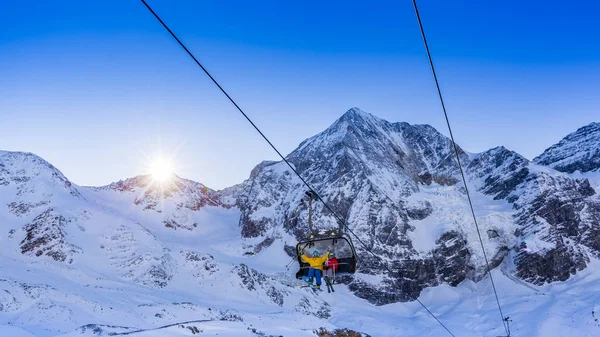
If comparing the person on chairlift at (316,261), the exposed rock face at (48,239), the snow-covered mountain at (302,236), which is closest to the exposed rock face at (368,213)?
the exposed rock face at (48,239)

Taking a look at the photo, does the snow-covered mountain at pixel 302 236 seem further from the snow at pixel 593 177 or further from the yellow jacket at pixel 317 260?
the yellow jacket at pixel 317 260

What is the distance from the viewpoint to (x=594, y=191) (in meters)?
116

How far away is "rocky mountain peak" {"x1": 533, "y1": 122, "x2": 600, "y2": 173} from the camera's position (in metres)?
143

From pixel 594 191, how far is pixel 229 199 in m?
139

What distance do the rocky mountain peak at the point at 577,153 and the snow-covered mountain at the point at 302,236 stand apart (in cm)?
79

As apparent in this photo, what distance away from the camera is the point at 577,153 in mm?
152000

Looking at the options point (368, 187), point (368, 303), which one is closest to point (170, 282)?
point (368, 303)

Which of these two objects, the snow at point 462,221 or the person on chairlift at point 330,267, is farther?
the snow at point 462,221

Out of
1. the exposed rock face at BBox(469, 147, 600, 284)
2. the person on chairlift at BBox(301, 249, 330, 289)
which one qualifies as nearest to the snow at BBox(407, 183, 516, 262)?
the exposed rock face at BBox(469, 147, 600, 284)

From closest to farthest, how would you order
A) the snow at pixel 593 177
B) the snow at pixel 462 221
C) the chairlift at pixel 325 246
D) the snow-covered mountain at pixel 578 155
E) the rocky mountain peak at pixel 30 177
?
1. the chairlift at pixel 325 246
2. the rocky mountain peak at pixel 30 177
3. the snow at pixel 462 221
4. the snow at pixel 593 177
5. the snow-covered mountain at pixel 578 155

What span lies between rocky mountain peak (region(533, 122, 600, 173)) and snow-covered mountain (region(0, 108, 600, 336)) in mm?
790

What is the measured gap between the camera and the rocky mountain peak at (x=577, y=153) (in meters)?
143

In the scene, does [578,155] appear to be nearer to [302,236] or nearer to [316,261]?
[302,236]

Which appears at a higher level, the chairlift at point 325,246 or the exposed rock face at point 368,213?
the exposed rock face at point 368,213
